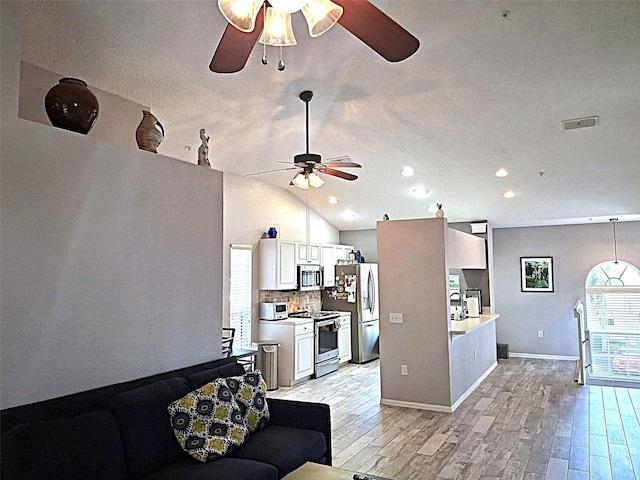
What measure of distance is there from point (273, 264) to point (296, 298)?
3.65ft

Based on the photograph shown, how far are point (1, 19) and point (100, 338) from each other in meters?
1.84

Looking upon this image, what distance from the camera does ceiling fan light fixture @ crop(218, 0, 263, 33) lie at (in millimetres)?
1918

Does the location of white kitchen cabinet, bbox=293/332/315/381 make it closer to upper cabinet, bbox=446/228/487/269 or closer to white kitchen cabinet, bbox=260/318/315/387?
white kitchen cabinet, bbox=260/318/315/387

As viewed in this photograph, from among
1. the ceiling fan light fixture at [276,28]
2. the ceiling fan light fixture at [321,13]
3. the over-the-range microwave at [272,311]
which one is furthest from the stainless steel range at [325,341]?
the ceiling fan light fixture at [321,13]

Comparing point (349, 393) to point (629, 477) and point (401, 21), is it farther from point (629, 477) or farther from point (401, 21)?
point (401, 21)

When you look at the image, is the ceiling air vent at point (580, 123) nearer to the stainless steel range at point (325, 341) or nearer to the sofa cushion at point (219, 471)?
the stainless steel range at point (325, 341)

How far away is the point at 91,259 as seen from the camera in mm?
2768

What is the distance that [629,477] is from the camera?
11.8ft

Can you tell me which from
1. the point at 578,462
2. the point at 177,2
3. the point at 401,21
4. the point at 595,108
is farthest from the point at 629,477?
the point at 177,2

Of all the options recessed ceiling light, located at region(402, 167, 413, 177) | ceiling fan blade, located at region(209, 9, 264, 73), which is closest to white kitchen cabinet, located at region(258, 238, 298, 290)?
recessed ceiling light, located at region(402, 167, 413, 177)

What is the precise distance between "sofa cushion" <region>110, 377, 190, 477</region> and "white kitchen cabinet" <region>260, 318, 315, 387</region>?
394 cm

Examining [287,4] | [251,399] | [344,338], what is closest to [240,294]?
[344,338]

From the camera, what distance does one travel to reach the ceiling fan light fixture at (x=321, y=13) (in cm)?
198

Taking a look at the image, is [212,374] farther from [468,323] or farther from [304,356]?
[468,323]
